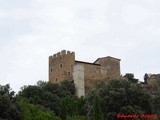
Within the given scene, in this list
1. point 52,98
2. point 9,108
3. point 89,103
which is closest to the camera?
point 9,108

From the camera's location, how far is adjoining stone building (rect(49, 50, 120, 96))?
71.7 metres

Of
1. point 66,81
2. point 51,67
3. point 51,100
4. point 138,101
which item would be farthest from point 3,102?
point 51,67

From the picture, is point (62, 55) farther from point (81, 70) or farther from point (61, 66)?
point (81, 70)

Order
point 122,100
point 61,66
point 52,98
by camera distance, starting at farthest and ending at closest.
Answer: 1. point 61,66
2. point 52,98
3. point 122,100

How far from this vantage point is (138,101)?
1718 inches

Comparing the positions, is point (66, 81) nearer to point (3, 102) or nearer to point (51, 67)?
point (51, 67)

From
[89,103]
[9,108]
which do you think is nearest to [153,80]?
[89,103]

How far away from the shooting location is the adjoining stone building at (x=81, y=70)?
7169 centimetres

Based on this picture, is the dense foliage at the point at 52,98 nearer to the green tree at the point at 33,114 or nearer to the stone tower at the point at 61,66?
the stone tower at the point at 61,66

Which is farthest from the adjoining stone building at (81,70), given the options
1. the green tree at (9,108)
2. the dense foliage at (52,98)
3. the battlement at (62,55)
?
the green tree at (9,108)

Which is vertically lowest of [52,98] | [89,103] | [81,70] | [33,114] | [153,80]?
[33,114]

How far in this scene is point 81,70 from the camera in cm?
7212

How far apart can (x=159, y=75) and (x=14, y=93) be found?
141ft

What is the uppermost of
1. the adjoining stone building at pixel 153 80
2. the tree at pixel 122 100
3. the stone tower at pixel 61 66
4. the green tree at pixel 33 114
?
the stone tower at pixel 61 66
